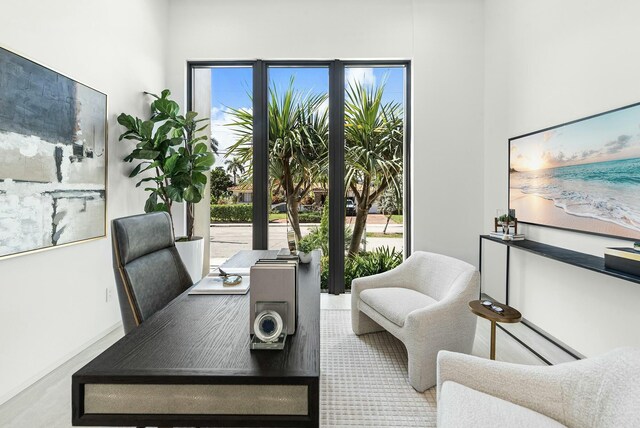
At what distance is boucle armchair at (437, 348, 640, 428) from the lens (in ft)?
3.36

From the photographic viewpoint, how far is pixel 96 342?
2.60 metres

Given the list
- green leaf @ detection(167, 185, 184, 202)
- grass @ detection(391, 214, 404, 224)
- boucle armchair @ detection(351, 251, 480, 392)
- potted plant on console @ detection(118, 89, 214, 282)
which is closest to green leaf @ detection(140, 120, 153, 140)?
potted plant on console @ detection(118, 89, 214, 282)

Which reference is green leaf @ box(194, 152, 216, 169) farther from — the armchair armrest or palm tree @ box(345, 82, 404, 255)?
the armchair armrest

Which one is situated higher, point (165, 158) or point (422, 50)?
point (422, 50)

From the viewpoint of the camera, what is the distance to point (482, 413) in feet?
3.60

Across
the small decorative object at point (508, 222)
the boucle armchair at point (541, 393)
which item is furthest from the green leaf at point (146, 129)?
the small decorative object at point (508, 222)

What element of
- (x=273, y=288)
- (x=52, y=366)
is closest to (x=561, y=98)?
(x=273, y=288)

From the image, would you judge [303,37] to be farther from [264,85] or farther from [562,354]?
[562,354]

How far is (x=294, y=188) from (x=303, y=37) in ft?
5.31

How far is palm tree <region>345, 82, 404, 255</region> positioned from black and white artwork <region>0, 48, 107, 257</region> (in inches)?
92.3

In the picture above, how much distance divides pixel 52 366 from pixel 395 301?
2.28m

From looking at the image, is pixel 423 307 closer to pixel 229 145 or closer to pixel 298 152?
pixel 298 152

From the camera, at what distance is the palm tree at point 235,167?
3.80m

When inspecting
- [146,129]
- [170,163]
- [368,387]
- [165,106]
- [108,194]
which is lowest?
[368,387]
